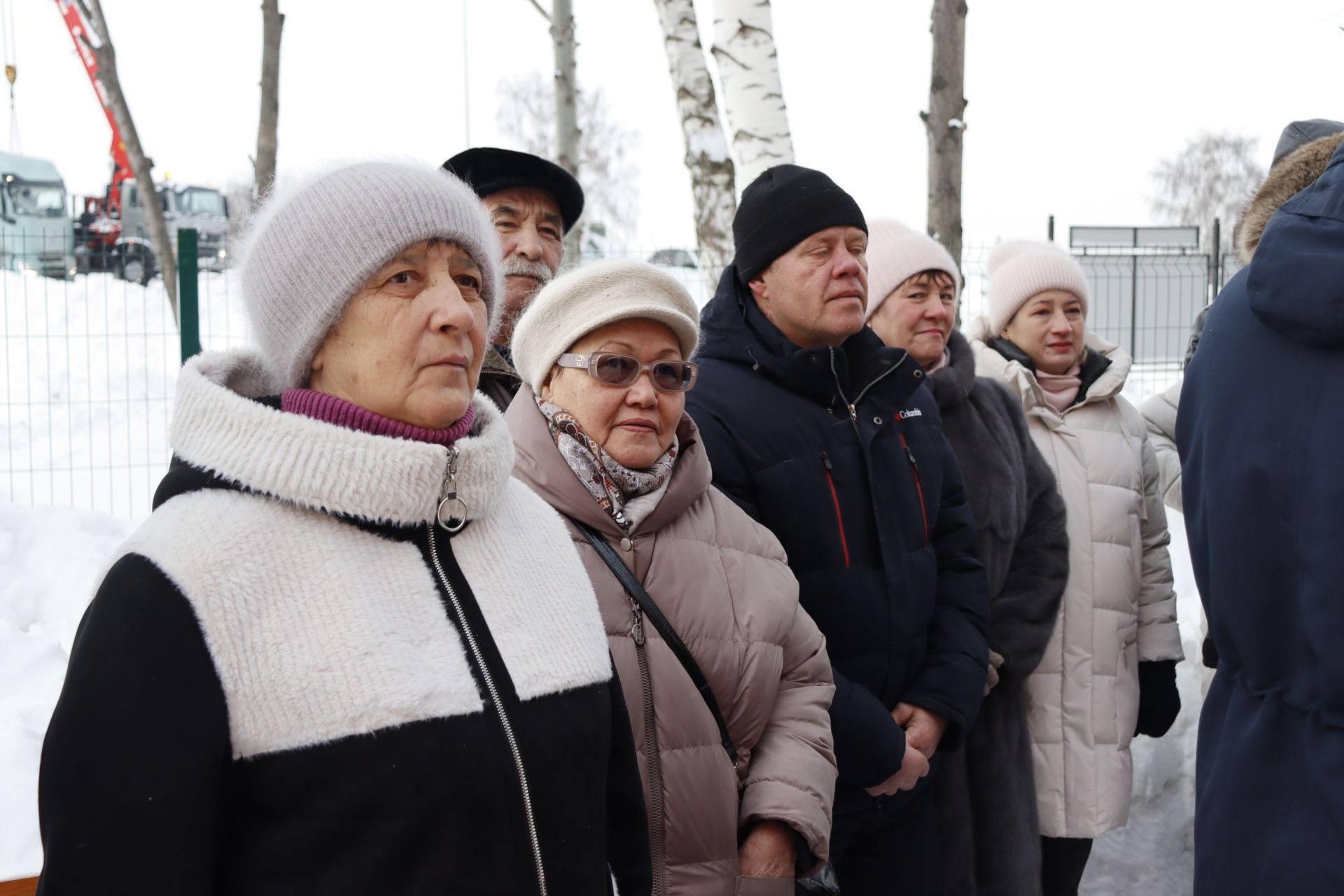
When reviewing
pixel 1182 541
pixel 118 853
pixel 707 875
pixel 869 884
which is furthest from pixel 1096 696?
pixel 1182 541

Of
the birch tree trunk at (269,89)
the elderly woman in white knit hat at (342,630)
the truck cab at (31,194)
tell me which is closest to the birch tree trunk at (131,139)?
the birch tree trunk at (269,89)

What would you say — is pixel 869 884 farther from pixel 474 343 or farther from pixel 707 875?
pixel 474 343

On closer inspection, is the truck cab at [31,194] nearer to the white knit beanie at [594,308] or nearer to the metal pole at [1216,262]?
the metal pole at [1216,262]

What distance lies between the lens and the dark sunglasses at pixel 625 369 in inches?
89.4

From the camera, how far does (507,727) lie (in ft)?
4.72

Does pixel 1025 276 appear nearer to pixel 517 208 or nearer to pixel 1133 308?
pixel 517 208

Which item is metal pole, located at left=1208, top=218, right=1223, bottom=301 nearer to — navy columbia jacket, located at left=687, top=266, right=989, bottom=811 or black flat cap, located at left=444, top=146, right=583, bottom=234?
navy columbia jacket, located at left=687, top=266, right=989, bottom=811

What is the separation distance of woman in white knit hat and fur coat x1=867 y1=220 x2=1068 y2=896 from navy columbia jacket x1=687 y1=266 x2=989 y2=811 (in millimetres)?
361

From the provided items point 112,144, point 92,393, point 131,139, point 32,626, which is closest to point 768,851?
point 32,626

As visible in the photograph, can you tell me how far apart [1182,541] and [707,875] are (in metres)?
6.03

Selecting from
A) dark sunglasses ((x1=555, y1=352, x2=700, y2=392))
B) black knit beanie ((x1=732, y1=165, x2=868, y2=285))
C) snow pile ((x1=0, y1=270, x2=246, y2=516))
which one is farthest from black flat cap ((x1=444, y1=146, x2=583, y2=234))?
snow pile ((x1=0, y1=270, x2=246, y2=516))

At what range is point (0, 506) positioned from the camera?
22.3 ft

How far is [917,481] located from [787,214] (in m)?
0.80

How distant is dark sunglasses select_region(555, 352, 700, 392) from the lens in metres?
2.27
